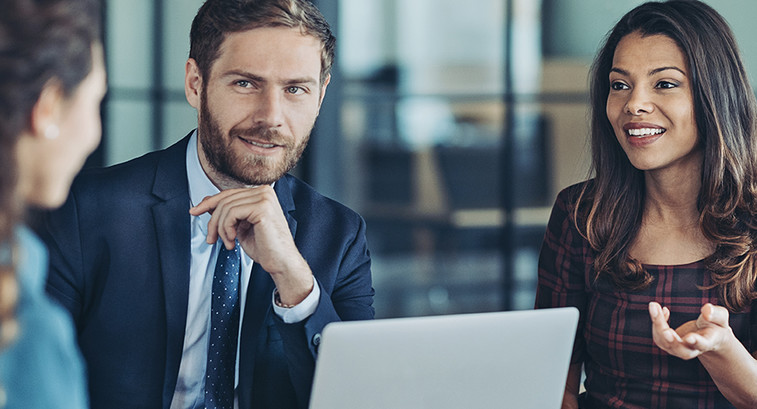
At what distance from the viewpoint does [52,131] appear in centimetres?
81

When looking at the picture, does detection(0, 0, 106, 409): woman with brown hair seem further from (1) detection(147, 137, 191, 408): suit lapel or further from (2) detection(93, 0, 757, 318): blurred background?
(2) detection(93, 0, 757, 318): blurred background

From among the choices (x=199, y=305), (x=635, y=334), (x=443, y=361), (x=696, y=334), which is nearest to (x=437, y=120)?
(x=635, y=334)

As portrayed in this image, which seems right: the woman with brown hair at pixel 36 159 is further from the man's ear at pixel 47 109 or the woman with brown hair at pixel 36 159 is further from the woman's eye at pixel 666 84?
the woman's eye at pixel 666 84

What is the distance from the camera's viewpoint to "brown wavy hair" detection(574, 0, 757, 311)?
164 centimetres

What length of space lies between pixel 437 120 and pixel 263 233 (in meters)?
4.89

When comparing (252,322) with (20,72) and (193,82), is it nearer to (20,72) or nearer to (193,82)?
(193,82)

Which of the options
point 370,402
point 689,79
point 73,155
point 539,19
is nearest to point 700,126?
point 689,79

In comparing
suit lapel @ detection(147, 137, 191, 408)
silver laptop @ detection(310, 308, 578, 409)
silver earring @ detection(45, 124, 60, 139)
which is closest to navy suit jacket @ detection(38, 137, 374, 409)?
suit lapel @ detection(147, 137, 191, 408)

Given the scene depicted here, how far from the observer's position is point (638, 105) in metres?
1.66

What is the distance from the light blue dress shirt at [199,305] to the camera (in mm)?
1474

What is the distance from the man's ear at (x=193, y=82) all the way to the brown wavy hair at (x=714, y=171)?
94 cm

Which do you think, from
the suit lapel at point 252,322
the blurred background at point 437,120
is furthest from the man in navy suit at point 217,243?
the blurred background at point 437,120

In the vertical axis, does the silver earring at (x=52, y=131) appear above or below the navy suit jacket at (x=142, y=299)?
above

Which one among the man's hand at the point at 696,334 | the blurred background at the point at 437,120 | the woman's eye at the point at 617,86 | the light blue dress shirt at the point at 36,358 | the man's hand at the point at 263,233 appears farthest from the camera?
the blurred background at the point at 437,120
